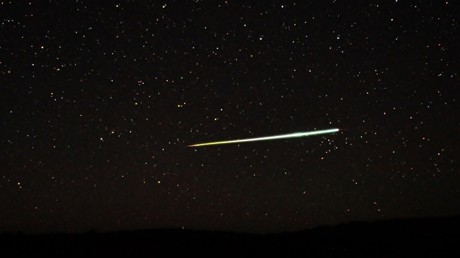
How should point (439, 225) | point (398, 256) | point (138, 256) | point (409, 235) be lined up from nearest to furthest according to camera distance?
point (398, 256)
point (138, 256)
point (409, 235)
point (439, 225)

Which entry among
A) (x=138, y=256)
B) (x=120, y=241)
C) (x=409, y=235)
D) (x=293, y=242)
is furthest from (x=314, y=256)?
(x=120, y=241)

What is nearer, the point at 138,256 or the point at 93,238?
the point at 138,256

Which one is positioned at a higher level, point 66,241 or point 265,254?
point 66,241

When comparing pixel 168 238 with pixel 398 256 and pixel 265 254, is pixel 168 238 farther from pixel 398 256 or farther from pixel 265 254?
pixel 398 256

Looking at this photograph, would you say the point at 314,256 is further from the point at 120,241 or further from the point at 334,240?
the point at 120,241

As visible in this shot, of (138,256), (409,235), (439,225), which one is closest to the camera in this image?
(138,256)

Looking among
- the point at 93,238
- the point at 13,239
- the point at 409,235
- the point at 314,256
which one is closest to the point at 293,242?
the point at 314,256
